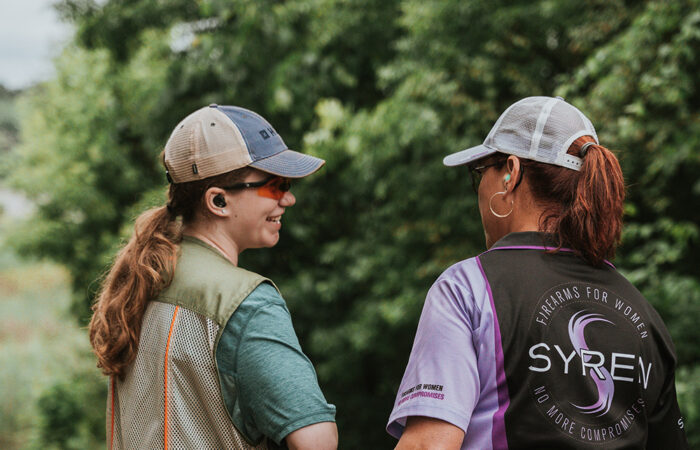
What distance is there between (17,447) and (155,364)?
579 inches

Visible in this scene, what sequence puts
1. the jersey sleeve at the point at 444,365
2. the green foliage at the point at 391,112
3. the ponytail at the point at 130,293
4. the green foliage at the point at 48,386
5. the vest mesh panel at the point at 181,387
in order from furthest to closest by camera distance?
1. the green foliage at the point at 48,386
2. the green foliage at the point at 391,112
3. the ponytail at the point at 130,293
4. the vest mesh panel at the point at 181,387
5. the jersey sleeve at the point at 444,365

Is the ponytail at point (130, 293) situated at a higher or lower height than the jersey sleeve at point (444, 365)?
higher

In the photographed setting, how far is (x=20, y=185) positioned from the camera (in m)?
13.2

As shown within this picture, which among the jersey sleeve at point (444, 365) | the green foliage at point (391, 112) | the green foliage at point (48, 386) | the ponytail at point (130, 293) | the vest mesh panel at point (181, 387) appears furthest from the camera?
the green foliage at point (48, 386)

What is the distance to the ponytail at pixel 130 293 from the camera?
1.72 metres

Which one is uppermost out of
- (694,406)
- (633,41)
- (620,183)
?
(633,41)

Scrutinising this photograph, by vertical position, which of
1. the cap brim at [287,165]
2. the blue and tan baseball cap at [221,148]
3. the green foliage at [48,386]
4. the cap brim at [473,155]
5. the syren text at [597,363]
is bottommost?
the green foliage at [48,386]

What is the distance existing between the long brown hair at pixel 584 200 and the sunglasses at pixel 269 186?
0.63 m

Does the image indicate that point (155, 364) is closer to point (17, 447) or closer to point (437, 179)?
point (437, 179)

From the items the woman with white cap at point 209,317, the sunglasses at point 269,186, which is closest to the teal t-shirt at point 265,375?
the woman with white cap at point 209,317

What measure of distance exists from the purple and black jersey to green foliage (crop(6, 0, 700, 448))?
308 cm

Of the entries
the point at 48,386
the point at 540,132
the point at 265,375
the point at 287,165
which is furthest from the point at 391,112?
the point at 48,386

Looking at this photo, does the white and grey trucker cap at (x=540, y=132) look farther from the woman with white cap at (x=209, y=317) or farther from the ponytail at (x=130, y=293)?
the ponytail at (x=130, y=293)

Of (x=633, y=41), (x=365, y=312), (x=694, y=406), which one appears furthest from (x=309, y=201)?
(x=694, y=406)
